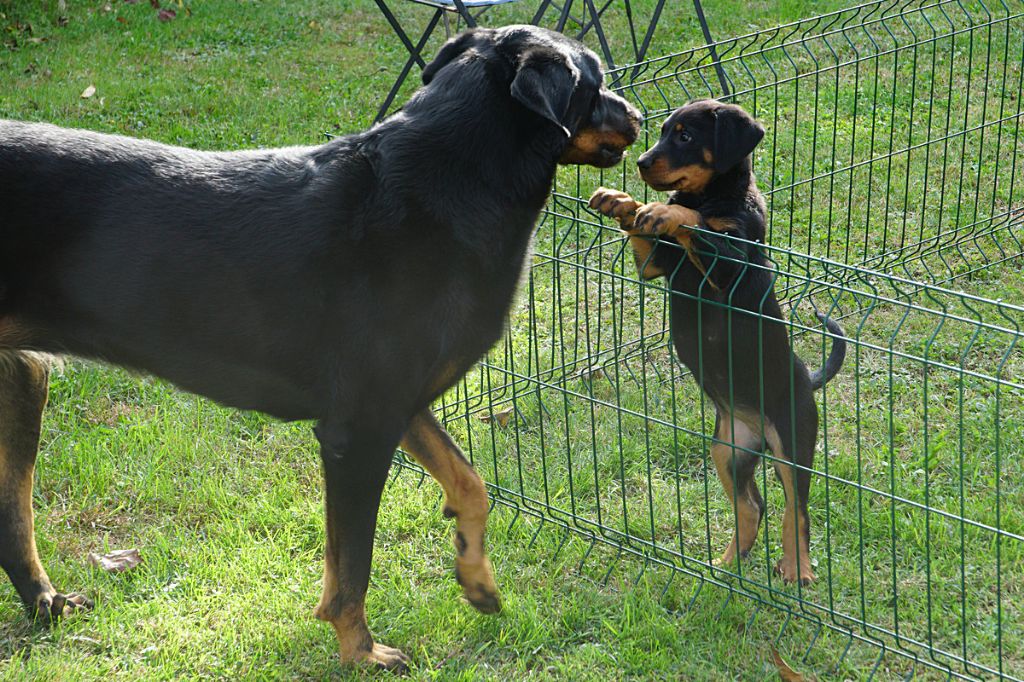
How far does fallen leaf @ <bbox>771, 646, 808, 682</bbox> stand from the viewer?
10.2 ft

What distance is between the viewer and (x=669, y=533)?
3.82 metres

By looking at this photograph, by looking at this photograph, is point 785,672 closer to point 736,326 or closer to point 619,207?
point 736,326

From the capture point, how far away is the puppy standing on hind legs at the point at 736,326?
11.2ft

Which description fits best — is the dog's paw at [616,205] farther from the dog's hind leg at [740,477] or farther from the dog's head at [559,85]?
the dog's hind leg at [740,477]

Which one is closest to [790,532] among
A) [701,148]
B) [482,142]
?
[701,148]

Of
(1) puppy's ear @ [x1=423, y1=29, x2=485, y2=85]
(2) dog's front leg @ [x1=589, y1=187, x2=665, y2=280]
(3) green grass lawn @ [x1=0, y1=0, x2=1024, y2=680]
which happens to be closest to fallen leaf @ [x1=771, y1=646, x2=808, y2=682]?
(3) green grass lawn @ [x1=0, y1=0, x2=1024, y2=680]

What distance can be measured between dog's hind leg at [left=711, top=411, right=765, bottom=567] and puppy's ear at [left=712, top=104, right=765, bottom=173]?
2.59 ft

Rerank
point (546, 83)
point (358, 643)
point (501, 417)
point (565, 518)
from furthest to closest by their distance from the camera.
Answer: point (501, 417)
point (565, 518)
point (358, 643)
point (546, 83)

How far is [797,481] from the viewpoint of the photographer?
333 cm

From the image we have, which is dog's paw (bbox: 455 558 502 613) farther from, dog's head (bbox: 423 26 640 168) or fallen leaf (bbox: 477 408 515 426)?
dog's head (bbox: 423 26 640 168)

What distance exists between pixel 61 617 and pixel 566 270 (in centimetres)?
303

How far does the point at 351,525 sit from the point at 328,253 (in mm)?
733

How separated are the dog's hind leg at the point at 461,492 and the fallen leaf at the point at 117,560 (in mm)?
1053

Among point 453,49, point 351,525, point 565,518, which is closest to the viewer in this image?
point 351,525
